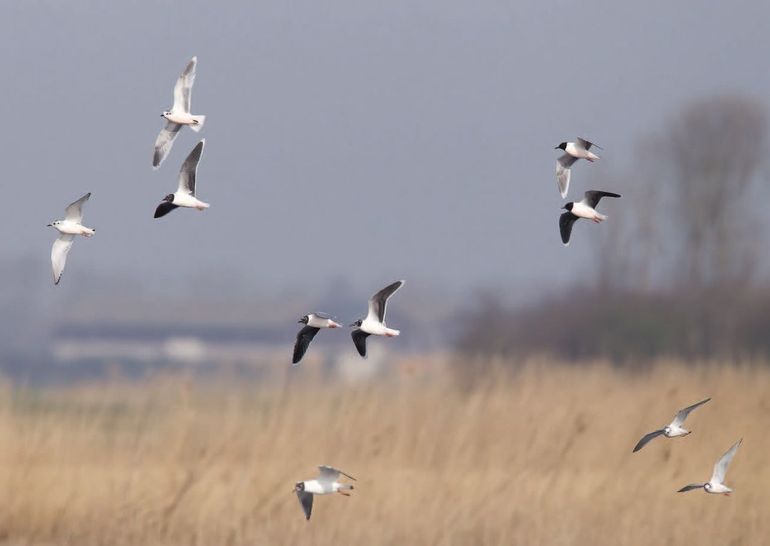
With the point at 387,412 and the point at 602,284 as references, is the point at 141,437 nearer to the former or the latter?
the point at 387,412

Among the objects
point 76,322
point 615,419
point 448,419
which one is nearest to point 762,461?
point 615,419

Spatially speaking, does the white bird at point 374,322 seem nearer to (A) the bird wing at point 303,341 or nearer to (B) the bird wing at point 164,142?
(A) the bird wing at point 303,341

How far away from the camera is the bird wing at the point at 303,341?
744 centimetres

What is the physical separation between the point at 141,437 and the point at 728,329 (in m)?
9.50

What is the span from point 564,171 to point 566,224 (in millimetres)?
509

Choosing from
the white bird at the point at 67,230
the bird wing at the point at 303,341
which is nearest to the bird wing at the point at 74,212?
the white bird at the point at 67,230

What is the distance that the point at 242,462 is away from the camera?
10391 mm

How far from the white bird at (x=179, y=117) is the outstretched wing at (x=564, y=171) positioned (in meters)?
1.96

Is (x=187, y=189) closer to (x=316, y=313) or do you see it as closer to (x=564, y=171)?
(x=316, y=313)

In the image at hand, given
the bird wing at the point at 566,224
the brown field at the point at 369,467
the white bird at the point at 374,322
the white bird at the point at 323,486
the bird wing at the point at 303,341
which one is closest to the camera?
the white bird at the point at 374,322

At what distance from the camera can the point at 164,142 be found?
27.1ft

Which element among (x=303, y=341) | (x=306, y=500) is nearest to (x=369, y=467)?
(x=306, y=500)

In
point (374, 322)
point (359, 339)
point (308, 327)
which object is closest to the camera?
point (374, 322)

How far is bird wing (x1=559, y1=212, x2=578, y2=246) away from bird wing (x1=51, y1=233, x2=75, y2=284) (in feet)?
8.62
